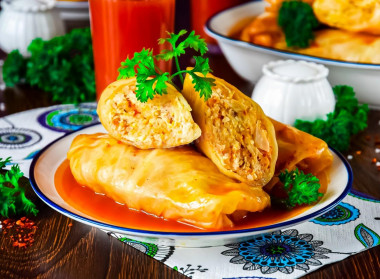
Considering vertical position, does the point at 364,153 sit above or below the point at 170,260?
below

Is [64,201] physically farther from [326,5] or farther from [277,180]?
[326,5]

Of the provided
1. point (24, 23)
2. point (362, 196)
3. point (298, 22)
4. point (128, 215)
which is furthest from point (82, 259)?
point (24, 23)

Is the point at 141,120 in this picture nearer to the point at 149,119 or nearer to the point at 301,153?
the point at 149,119

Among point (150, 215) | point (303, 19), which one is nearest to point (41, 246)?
point (150, 215)

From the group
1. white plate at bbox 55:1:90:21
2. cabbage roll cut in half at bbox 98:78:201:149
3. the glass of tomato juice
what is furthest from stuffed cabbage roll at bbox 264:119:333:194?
white plate at bbox 55:1:90:21

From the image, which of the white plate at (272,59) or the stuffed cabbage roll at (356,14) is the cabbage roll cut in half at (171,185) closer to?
the white plate at (272,59)

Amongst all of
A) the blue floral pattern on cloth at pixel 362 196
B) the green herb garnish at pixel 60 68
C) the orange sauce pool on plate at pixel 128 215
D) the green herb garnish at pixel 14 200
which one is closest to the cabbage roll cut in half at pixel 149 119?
the orange sauce pool on plate at pixel 128 215

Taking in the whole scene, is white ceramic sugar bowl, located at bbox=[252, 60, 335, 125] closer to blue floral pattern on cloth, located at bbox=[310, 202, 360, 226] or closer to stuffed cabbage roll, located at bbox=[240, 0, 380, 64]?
stuffed cabbage roll, located at bbox=[240, 0, 380, 64]
